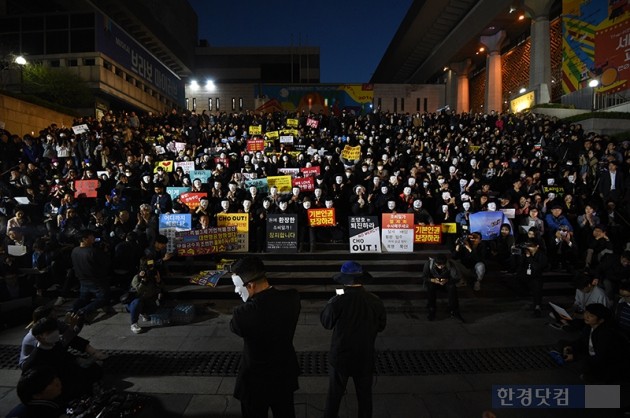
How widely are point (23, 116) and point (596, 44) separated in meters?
30.9

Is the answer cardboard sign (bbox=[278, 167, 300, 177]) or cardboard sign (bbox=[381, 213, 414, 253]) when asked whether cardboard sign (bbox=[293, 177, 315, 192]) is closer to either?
cardboard sign (bbox=[278, 167, 300, 177])

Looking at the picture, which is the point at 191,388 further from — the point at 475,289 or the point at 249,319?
the point at 475,289

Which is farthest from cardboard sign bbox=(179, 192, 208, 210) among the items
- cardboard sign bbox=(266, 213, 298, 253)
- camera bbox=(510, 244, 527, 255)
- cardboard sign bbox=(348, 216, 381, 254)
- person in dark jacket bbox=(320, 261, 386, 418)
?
camera bbox=(510, 244, 527, 255)

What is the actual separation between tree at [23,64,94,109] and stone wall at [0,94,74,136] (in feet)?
9.06

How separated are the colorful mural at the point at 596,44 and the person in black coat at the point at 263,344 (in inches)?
894

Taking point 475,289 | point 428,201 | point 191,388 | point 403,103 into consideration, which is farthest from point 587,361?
point 403,103

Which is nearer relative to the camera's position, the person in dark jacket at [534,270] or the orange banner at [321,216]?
the person in dark jacket at [534,270]

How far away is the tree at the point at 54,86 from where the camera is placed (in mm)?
22922

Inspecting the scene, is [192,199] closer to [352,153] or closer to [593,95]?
[352,153]

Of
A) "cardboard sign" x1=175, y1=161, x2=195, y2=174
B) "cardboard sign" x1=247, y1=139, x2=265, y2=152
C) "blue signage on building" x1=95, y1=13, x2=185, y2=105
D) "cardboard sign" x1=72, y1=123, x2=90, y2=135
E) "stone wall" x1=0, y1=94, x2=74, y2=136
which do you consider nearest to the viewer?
"cardboard sign" x1=175, y1=161, x2=195, y2=174

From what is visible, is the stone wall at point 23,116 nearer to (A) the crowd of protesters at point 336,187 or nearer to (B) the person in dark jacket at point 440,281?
(A) the crowd of protesters at point 336,187

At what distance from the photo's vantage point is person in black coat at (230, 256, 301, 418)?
2963 millimetres

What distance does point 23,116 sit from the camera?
18.8 m

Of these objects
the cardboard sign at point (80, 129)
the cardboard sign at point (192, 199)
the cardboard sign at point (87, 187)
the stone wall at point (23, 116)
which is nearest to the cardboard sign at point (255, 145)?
the cardboard sign at point (192, 199)
